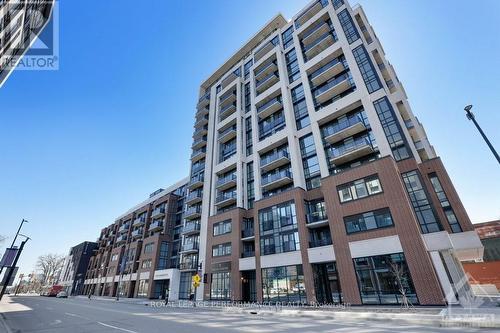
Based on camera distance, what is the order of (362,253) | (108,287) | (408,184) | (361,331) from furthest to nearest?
(108,287), (408,184), (362,253), (361,331)

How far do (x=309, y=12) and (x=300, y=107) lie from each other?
16.6 metres

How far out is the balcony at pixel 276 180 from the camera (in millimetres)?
30989

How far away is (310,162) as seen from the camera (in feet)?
101

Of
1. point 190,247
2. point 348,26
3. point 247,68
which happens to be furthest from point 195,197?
point 348,26

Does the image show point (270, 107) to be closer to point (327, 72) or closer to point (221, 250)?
point (327, 72)

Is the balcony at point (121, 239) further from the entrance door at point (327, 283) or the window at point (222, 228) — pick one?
the entrance door at point (327, 283)

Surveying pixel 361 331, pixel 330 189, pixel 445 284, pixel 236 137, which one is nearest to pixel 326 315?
pixel 361 331

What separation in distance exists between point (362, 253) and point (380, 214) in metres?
3.81

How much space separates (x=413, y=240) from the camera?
1903 centimetres

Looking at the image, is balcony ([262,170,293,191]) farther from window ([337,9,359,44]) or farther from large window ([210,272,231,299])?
window ([337,9,359,44])

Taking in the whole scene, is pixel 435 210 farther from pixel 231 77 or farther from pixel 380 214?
pixel 231 77

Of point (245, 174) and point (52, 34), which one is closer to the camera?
point (52, 34)

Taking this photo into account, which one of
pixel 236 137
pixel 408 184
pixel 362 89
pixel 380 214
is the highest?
pixel 236 137

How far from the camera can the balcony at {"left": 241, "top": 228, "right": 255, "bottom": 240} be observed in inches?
1260
